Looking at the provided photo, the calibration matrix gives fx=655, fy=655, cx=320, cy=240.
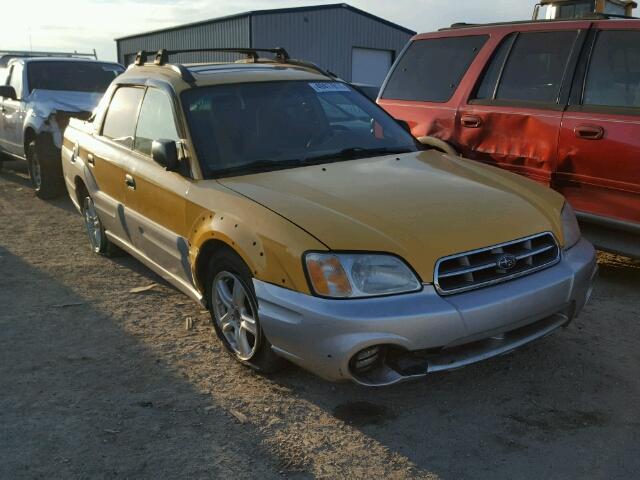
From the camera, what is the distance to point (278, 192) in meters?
3.34

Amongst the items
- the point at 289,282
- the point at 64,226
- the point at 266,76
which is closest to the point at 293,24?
the point at 64,226

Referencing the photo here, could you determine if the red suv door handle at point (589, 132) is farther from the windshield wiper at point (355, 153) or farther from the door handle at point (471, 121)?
the windshield wiper at point (355, 153)

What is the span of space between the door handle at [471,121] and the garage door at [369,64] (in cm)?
2184

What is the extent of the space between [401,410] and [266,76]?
2.33 metres

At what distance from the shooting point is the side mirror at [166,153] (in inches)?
→ 146

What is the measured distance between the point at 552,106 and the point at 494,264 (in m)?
2.38

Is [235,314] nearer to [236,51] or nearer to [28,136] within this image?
[236,51]

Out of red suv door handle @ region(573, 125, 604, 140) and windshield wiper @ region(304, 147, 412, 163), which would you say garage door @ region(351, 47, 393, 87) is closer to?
red suv door handle @ region(573, 125, 604, 140)

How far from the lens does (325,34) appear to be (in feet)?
84.9

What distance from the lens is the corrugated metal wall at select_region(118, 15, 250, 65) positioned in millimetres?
24797

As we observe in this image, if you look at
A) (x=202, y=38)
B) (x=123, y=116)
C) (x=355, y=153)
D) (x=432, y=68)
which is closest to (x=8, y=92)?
(x=123, y=116)

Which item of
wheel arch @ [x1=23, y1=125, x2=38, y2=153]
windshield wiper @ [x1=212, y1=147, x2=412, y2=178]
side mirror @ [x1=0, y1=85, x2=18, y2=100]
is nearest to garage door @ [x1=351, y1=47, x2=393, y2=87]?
side mirror @ [x1=0, y1=85, x2=18, y2=100]

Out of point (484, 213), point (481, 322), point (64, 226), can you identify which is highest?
point (484, 213)

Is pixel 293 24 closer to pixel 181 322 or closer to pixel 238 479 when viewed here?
pixel 181 322
